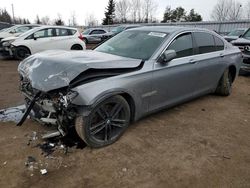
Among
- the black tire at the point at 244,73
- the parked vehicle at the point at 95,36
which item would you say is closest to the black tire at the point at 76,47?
the black tire at the point at 244,73

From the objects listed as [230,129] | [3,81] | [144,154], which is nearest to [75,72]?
[144,154]

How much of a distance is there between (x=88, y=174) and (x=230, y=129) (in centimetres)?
279

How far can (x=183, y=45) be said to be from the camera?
196 inches

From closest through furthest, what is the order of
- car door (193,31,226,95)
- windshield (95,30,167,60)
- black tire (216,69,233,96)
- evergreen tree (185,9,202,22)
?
windshield (95,30,167,60) → car door (193,31,226,95) → black tire (216,69,233,96) → evergreen tree (185,9,202,22)

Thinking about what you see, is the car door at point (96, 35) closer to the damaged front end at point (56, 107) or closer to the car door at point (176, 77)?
the car door at point (176, 77)

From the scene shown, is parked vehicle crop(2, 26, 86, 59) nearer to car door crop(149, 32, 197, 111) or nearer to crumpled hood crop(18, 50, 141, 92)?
crumpled hood crop(18, 50, 141, 92)

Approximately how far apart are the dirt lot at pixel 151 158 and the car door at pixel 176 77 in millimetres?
438

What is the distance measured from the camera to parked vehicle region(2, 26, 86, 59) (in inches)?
471

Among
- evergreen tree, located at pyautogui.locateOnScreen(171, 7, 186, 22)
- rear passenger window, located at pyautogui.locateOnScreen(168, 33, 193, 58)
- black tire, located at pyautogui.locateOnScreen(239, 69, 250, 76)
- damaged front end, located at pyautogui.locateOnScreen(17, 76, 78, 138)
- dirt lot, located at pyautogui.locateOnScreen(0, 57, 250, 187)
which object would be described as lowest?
black tire, located at pyautogui.locateOnScreen(239, 69, 250, 76)

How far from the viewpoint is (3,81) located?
25.4 ft

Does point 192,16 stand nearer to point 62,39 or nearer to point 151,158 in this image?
point 62,39

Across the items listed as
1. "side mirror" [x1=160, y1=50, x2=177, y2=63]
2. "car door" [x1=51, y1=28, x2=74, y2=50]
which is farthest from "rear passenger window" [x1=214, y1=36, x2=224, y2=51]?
"car door" [x1=51, y1=28, x2=74, y2=50]

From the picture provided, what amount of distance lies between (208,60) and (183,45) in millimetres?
889

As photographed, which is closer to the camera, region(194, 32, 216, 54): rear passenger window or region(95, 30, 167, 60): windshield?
region(95, 30, 167, 60): windshield
